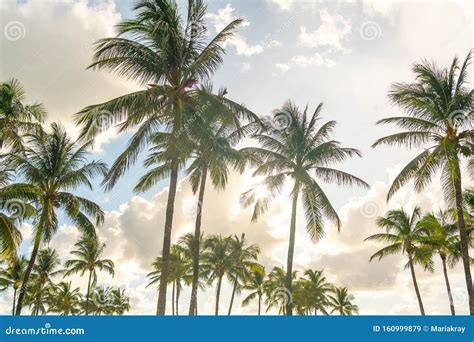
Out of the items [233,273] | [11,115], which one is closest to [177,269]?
[233,273]

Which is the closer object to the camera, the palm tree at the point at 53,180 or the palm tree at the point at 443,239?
the palm tree at the point at 53,180

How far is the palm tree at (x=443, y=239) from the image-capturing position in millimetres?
29578

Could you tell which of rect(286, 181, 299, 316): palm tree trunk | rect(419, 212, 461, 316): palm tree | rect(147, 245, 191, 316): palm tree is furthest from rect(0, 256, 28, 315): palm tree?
rect(419, 212, 461, 316): palm tree

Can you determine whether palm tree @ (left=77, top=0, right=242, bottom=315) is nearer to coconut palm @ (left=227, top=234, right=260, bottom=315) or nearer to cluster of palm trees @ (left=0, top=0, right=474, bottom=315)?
cluster of palm trees @ (left=0, top=0, right=474, bottom=315)

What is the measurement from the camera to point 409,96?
19422 mm

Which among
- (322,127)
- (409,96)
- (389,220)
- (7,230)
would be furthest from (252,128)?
(389,220)

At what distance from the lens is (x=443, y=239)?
3044cm

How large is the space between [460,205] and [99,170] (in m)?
18.1

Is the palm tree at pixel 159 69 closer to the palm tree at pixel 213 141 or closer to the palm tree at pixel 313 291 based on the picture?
the palm tree at pixel 213 141

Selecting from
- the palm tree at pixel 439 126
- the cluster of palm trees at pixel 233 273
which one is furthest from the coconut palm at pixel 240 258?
the palm tree at pixel 439 126

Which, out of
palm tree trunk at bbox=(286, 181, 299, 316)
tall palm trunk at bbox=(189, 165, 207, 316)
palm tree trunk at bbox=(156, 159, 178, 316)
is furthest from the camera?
tall palm trunk at bbox=(189, 165, 207, 316)

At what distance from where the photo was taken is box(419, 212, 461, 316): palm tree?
29.6m

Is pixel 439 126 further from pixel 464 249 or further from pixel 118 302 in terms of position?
Answer: pixel 118 302

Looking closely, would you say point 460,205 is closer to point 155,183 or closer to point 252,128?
point 252,128
